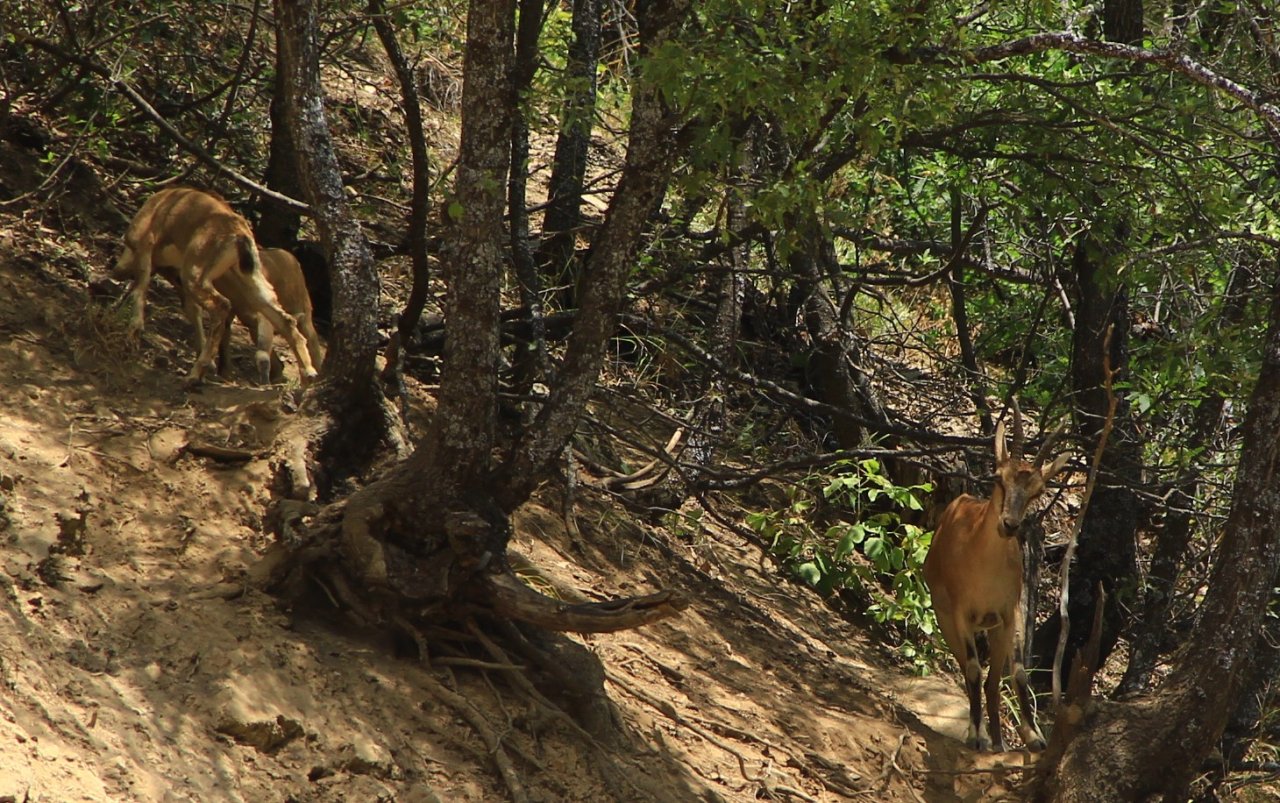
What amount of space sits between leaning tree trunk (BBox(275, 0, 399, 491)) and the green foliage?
4426mm

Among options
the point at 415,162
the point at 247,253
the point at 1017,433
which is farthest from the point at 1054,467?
the point at 247,253

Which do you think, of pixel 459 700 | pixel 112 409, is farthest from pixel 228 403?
pixel 459 700

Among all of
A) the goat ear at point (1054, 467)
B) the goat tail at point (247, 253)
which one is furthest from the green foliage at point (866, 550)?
the goat tail at point (247, 253)

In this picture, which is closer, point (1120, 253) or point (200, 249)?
point (200, 249)

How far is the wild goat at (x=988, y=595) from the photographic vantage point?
912cm

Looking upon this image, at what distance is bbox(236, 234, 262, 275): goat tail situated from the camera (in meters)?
7.88

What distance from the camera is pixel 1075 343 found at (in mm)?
10609

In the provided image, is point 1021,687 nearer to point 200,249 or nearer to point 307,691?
point 307,691

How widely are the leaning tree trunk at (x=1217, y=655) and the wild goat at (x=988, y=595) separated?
1.51 m

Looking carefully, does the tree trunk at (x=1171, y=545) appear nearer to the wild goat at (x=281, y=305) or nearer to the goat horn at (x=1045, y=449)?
the goat horn at (x=1045, y=449)

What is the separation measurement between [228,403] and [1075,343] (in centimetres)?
620

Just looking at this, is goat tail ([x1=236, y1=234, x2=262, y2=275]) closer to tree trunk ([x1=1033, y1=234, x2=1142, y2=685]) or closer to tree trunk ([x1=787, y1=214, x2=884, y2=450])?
tree trunk ([x1=787, y1=214, x2=884, y2=450])

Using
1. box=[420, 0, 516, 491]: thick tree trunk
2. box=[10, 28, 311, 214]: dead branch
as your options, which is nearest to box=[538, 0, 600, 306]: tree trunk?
box=[420, 0, 516, 491]: thick tree trunk

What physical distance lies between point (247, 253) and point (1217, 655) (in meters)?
5.53
